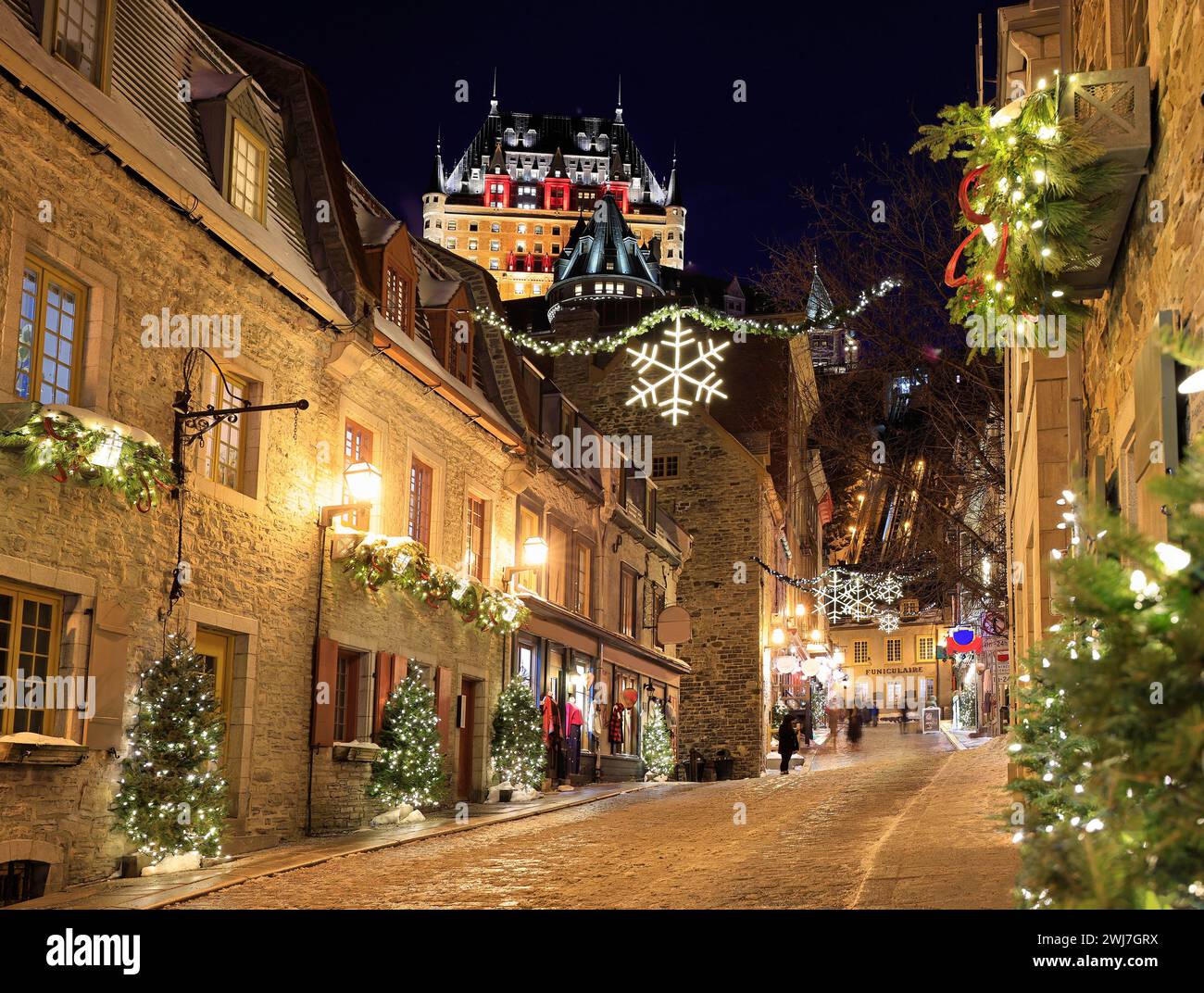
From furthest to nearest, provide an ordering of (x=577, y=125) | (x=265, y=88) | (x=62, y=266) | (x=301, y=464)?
(x=577, y=125)
(x=265, y=88)
(x=301, y=464)
(x=62, y=266)

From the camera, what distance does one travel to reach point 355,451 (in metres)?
17.1

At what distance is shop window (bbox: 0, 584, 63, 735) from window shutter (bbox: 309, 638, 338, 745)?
4.51m

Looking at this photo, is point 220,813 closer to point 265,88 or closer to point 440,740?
point 440,740

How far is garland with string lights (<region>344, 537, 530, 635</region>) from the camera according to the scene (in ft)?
52.4

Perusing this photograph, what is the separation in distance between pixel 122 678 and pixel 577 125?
162363 mm

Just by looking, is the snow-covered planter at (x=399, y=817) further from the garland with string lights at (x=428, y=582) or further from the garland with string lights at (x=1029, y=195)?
the garland with string lights at (x=1029, y=195)

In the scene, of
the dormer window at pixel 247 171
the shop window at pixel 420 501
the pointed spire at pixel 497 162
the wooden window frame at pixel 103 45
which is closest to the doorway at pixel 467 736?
the shop window at pixel 420 501

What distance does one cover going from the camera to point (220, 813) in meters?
12.2

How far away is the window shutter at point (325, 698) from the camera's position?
15172mm

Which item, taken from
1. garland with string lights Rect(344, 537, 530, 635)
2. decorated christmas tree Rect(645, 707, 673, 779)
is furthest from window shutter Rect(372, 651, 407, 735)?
decorated christmas tree Rect(645, 707, 673, 779)

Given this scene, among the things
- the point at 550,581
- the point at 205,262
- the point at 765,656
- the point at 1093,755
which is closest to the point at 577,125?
the point at 765,656

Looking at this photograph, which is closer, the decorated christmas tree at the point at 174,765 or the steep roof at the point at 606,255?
the decorated christmas tree at the point at 174,765

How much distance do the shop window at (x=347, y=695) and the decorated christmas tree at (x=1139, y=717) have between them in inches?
547

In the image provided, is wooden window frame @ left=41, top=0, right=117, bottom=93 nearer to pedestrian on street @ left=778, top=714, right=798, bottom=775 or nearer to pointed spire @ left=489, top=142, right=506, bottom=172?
→ pedestrian on street @ left=778, top=714, right=798, bottom=775
